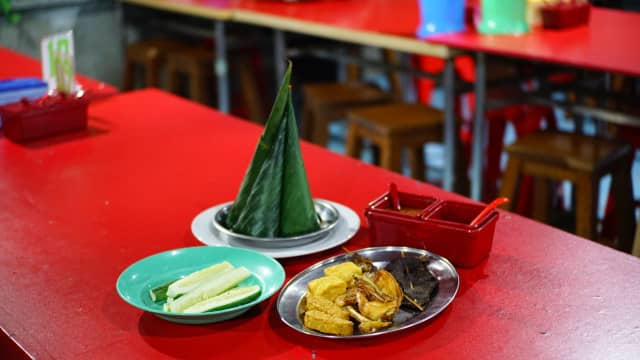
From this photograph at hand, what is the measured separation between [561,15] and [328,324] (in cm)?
272

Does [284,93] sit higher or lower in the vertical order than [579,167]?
higher

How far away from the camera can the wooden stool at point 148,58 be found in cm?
571

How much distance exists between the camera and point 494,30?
3678 millimetres

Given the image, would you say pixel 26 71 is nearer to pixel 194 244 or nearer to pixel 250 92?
pixel 194 244

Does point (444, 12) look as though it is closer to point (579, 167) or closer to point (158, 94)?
point (579, 167)

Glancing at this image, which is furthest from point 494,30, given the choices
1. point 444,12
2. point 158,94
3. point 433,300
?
point 433,300

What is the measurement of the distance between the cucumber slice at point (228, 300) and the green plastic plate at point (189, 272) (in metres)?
0.01

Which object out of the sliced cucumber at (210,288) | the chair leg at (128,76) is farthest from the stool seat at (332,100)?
Result: the sliced cucumber at (210,288)

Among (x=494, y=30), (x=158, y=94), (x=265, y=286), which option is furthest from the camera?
(x=494, y=30)

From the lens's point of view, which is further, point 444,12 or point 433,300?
point 444,12

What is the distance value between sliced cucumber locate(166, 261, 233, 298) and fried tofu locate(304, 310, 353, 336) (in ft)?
0.68

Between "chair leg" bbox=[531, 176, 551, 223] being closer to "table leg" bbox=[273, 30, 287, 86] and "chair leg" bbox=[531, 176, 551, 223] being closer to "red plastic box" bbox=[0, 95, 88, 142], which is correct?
"table leg" bbox=[273, 30, 287, 86]

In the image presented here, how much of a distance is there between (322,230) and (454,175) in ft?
7.53

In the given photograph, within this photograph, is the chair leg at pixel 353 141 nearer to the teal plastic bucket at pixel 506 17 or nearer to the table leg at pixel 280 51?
the table leg at pixel 280 51
